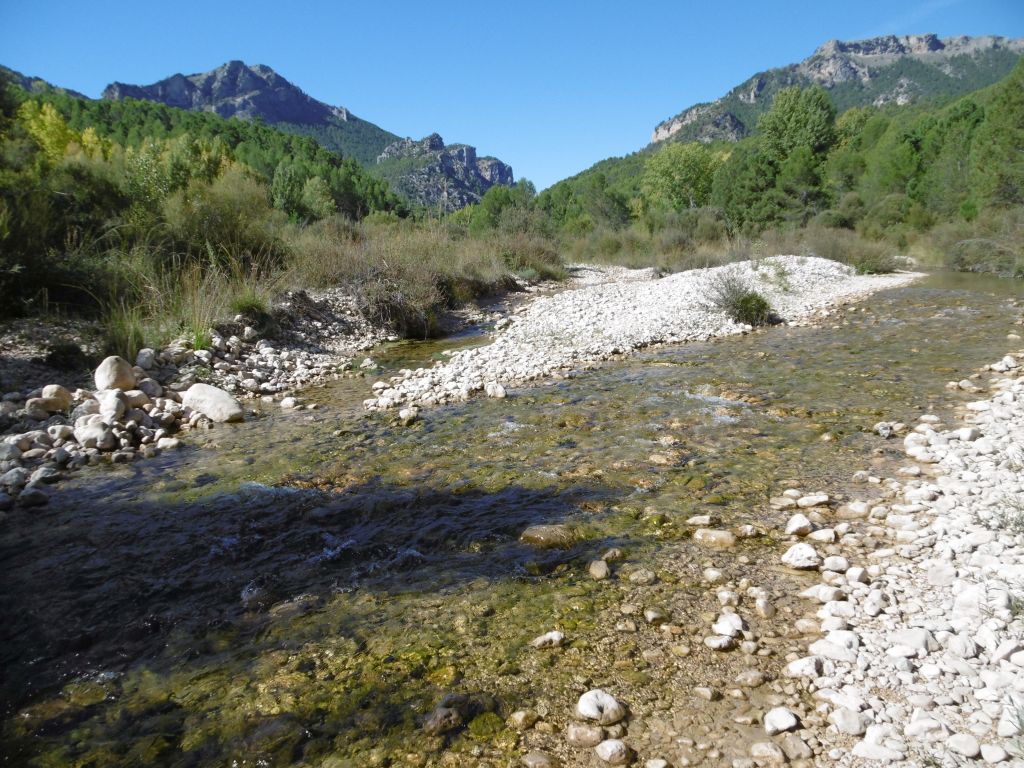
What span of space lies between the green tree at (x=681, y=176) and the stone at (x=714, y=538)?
5780cm

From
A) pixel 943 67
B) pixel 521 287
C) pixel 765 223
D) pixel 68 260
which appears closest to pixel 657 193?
pixel 765 223

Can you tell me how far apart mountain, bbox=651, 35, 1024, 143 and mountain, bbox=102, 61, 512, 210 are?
60.1 m

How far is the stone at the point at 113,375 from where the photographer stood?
6420mm

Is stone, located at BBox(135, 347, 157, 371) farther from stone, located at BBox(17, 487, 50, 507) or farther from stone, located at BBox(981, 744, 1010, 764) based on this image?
stone, located at BBox(981, 744, 1010, 764)

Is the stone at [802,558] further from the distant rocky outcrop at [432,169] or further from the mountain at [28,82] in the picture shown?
the distant rocky outcrop at [432,169]

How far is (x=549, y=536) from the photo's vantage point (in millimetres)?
3449

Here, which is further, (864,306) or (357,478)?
(864,306)

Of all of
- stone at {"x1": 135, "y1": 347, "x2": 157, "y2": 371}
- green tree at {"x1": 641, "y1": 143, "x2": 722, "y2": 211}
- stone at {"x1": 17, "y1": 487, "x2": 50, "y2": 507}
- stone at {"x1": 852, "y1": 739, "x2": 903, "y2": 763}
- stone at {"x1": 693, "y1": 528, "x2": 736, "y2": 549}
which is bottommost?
stone at {"x1": 852, "y1": 739, "x2": 903, "y2": 763}

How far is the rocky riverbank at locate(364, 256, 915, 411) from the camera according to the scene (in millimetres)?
7550

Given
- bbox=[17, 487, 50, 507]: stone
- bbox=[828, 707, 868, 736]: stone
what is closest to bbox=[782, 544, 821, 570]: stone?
bbox=[828, 707, 868, 736]: stone

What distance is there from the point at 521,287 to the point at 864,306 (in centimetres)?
987

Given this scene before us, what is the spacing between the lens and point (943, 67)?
14475 cm

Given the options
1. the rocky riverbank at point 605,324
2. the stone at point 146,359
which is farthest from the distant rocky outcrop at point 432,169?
the stone at point 146,359

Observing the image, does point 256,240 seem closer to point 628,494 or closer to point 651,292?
point 651,292
